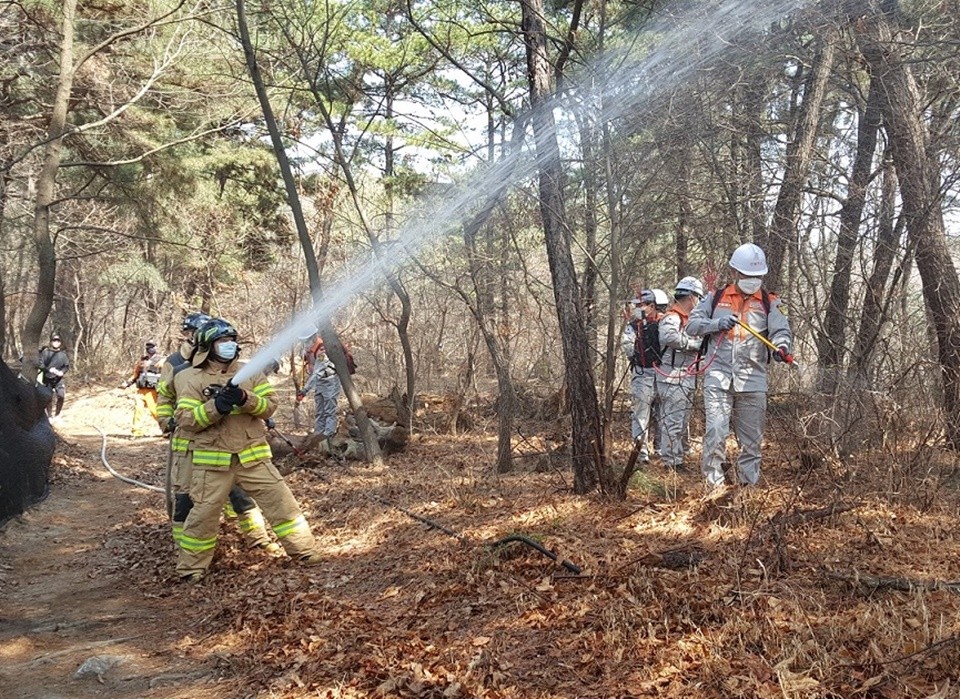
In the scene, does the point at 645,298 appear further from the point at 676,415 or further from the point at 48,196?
the point at 48,196

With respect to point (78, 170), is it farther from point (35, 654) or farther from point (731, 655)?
point (731, 655)

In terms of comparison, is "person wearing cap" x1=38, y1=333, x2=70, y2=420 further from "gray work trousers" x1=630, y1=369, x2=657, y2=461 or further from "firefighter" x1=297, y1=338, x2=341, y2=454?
"gray work trousers" x1=630, y1=369, x2=657, y2=461

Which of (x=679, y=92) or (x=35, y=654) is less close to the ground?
(x=679, y=92)

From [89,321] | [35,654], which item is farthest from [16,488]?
[89,321]

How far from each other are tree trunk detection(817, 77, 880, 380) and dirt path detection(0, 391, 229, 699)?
569cm

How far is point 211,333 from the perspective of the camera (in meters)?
6.51

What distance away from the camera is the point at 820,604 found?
3898mm

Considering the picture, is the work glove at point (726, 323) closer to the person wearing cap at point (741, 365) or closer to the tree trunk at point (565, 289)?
the person wearing cap at point (741, 365)

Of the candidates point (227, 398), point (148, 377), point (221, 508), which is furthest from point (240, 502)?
point (148, 377)

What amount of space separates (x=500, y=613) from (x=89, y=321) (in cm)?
2794

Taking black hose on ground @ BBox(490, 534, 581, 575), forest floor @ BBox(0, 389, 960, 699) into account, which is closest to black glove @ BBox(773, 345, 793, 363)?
forest floor @ BBox(0, 389, 960, 699)

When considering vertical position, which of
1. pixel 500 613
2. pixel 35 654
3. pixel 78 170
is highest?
pixel 78 170

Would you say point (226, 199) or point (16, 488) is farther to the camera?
point (226, 199)

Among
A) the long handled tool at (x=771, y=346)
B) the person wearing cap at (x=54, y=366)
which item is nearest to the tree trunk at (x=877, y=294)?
the long handled tool at (x=771, y=346)
